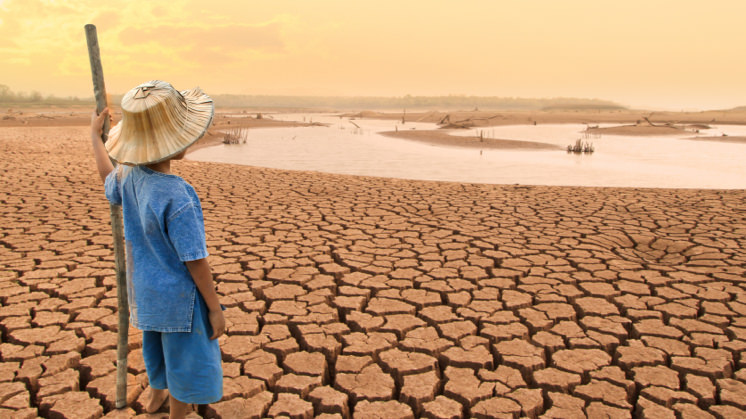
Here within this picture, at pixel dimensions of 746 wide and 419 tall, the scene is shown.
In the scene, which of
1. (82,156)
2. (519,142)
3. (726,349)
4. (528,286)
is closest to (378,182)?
(528,286)

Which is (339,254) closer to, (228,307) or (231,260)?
(231,260)

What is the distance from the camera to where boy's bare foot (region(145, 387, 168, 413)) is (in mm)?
2096

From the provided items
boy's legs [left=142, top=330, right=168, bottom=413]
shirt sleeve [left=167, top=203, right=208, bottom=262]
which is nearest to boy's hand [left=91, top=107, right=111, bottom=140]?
shirt sleeve [left=167, top=203, right=208, bottom=262]

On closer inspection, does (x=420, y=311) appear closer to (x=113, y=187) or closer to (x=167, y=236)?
(x=167, y=236)

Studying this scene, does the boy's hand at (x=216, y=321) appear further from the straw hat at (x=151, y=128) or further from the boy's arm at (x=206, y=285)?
the straw hat at (x=151, y=128)

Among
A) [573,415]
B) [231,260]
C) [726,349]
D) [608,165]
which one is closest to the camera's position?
[573,415]

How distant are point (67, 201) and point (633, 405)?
608 centimetres

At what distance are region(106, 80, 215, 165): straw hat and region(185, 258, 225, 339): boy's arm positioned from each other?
0.36 metres

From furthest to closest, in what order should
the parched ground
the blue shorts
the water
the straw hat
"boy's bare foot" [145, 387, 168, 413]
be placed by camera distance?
1. the water
2. the parched ground
3. "boy's bare foot" [145, 387, 168, 413]
4. the blue shorts
5. the straw hat

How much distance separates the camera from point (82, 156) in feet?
33.6

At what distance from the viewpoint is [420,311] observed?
3.14 metres

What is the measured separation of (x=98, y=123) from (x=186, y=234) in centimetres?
57

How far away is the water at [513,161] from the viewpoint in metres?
9.63

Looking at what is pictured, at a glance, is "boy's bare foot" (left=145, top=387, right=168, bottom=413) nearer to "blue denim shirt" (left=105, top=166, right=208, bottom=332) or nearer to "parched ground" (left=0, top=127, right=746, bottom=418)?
"parched ground" (left=0, top=127, right=746, bottom=418)
